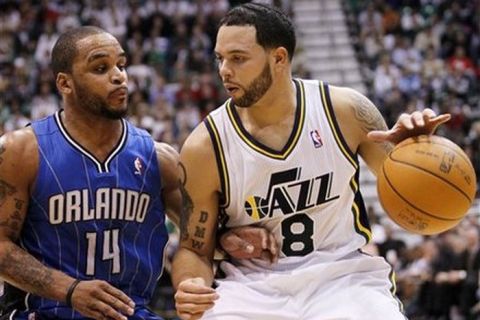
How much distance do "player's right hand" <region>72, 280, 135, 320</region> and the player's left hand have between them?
4.47 ft

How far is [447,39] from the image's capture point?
18953mm

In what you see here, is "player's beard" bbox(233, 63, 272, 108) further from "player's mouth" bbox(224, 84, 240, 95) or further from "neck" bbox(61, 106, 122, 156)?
"neck" bbox(61, 106, 122, 156)

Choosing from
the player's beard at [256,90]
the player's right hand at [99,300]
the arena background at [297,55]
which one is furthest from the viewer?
the arena background at [297,55]

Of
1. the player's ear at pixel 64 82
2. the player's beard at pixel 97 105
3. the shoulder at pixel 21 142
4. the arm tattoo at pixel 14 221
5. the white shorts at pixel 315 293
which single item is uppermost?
the player's ear at pixel 64 82

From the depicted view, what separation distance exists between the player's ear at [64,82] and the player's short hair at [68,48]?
2 centimetres

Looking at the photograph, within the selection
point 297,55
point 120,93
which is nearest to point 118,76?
point 120,93

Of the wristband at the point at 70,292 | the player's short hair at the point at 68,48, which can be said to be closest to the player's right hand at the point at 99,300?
the wristband at the point at 70,292

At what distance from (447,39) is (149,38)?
584 cm

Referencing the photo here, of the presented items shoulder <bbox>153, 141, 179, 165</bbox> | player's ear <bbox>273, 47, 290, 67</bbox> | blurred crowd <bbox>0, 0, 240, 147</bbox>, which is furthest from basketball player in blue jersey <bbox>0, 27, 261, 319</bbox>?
blurred crowd <bbox>0, 0, 240, 147</bbox>

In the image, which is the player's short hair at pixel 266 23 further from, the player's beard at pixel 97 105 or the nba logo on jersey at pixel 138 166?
the nba logo on jersey at pixel 138 166

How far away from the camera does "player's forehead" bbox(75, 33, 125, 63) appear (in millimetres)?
4742

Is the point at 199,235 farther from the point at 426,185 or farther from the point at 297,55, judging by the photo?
the point at 297,55

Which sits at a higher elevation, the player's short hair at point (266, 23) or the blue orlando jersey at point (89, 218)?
the player's short hair at point (266, 23)

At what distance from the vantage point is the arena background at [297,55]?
53.5ft
